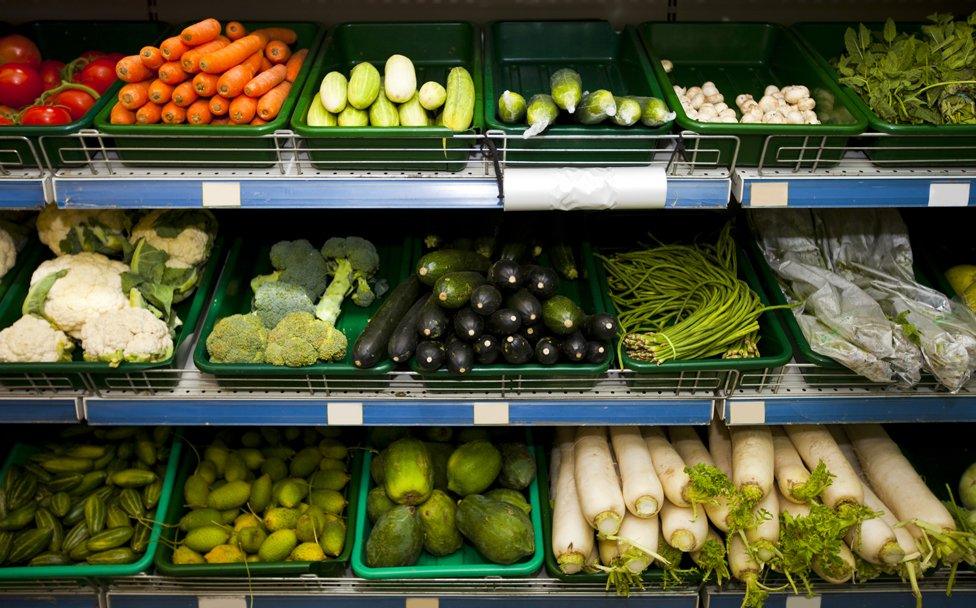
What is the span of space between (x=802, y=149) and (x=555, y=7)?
0.96 m

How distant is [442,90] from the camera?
189cm

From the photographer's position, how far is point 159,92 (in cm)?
181

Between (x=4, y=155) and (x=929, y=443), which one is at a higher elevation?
(x=4, y=155)

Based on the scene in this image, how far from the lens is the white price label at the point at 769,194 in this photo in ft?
5.81

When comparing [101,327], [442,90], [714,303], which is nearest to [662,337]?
[714,303]

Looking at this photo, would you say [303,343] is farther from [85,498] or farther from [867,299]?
[867,299]

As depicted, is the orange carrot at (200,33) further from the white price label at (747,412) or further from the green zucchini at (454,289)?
the white price label at (747,412)

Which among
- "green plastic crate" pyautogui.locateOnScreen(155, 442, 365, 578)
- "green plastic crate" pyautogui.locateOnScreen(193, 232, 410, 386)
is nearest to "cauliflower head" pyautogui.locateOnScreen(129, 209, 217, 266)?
"green plastic crate" pyautogui.locateOnScreen(193, 232, 410, 386)

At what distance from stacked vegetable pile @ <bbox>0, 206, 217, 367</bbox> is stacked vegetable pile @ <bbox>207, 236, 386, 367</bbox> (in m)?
0.18

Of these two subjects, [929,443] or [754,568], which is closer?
[754,568]

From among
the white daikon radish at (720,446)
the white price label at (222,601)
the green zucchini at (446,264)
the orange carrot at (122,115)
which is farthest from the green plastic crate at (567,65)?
the white price label at (222,601)

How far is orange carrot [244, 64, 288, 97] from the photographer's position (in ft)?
6.01

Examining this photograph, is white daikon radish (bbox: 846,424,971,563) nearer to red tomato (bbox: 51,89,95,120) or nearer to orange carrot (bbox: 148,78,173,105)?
orange carrot (bbox: 148,78,173,105)

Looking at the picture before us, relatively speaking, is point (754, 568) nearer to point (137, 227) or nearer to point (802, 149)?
point (802, 149)
